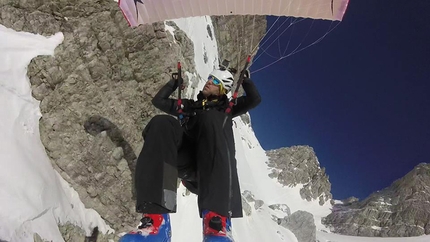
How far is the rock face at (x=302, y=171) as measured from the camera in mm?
87500

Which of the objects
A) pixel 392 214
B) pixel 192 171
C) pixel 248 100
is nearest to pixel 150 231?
pixel 192 171

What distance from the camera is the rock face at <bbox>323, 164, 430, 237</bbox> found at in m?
87.3

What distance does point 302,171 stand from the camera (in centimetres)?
9544

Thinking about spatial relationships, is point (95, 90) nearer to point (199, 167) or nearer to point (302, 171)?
point (199, 167)

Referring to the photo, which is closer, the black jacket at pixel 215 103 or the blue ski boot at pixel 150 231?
the blue ski boot at pixel 150 231

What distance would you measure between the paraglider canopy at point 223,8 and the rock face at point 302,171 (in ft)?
260

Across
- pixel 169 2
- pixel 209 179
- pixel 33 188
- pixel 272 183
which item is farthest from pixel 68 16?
pixel 272 183

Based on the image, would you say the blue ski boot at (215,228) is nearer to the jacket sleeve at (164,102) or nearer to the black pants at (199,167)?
the black pants at (199,167)

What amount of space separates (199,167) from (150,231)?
34.2 inches

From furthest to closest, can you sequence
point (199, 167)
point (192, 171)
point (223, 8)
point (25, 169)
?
point (223, 8) < point (25, 169) < point (192, 171) < point (199, 167)

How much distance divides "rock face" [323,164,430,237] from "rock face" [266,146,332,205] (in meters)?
6.94

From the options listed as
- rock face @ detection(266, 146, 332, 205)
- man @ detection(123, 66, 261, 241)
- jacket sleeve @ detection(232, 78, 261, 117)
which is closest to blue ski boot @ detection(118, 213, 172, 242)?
man @ detection(123, 66, 261, 241)

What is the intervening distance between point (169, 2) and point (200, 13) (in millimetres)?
549

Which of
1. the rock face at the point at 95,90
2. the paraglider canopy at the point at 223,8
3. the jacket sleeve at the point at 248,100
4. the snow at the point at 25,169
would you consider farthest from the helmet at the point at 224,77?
the rock face at the point at 95,90
